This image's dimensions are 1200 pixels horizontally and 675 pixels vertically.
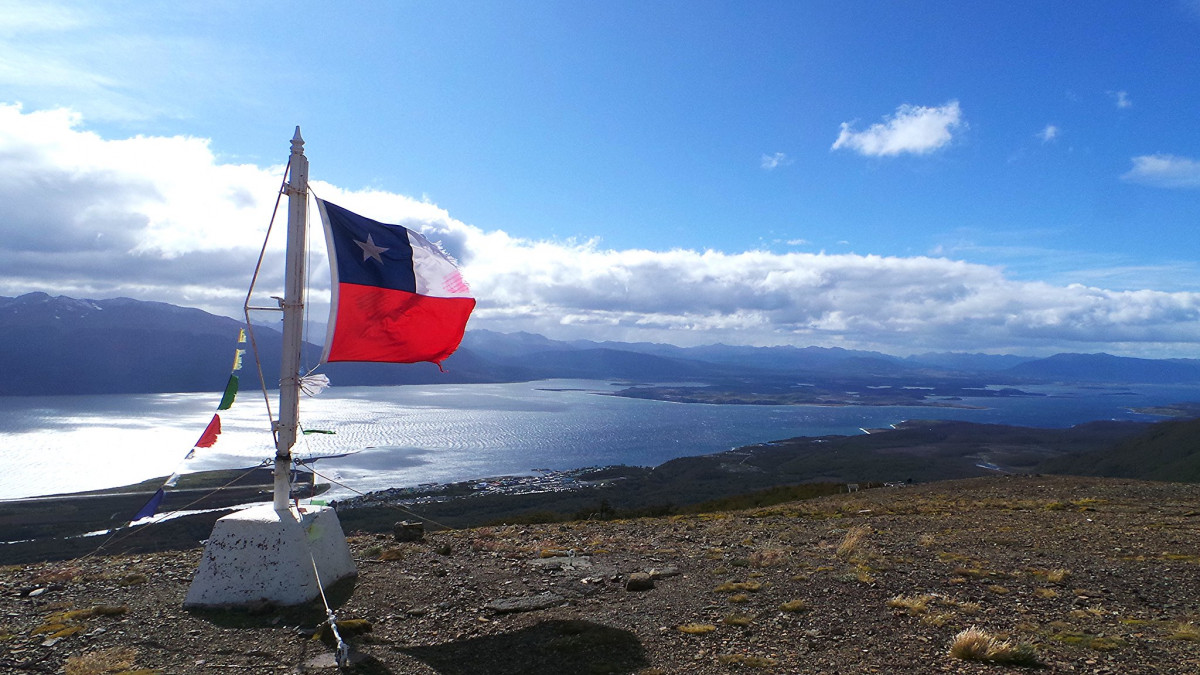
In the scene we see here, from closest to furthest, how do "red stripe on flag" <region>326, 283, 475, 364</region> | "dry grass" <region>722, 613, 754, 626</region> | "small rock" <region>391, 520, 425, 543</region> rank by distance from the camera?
"dry grass" <region>722, 613, 754, 626</region> < "red stripe on flag" <region>326, 283, 475, 364</region> < "small rock" <region>391, 520, 425, 543</region>

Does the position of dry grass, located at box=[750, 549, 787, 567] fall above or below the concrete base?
below

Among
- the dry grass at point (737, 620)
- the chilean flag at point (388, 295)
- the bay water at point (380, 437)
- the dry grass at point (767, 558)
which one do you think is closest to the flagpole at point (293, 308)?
the chilean flag at point (388, 295)

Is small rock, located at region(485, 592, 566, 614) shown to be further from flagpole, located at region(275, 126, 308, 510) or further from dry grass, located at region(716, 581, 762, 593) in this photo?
flagpole, located at region(275, 126, 308, 510)

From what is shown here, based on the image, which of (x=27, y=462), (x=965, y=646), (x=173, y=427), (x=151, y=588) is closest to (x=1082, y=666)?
(x=965, y=646)

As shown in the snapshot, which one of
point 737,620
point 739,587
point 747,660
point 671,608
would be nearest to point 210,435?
point 671,608

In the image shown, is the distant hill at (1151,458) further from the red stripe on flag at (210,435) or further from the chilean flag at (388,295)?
the red stripe on flag at (210,435)

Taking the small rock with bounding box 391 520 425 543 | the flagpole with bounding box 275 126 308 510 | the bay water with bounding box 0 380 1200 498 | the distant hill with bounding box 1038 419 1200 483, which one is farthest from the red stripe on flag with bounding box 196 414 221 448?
the distant hill with bounding box 1038 419 1200 483

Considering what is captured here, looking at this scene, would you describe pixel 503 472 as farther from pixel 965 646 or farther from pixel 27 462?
pixel 965 646
